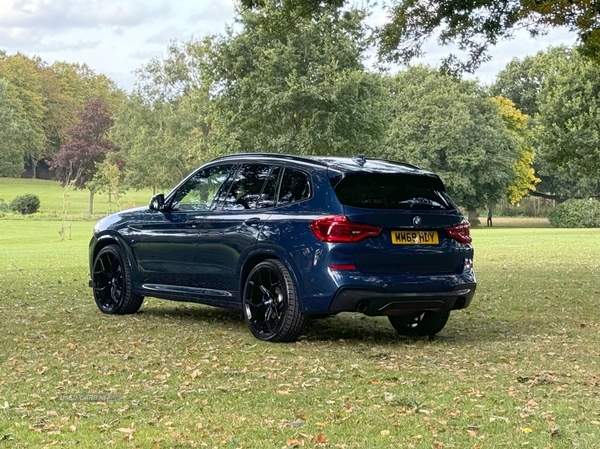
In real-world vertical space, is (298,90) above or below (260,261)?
above

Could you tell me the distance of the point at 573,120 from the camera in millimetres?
44312

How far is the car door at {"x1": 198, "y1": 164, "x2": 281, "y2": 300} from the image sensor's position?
909 centimetres

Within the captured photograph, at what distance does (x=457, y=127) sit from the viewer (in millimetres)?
66000

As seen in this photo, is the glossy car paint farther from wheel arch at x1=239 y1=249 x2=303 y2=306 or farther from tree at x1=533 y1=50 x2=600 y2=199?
tree at x1=533 y1=50 x2=600 y2=199

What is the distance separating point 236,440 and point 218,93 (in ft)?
148

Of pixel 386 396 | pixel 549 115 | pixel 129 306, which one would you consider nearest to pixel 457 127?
pixel 549 115

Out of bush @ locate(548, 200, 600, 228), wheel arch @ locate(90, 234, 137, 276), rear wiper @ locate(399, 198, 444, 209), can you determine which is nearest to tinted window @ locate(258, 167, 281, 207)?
rear wiper @ locate(399, 198, 444, 209)

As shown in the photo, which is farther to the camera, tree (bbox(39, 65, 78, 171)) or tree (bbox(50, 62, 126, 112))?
tree (bbox(50, 62, 126, 112))

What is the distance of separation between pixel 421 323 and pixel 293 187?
204 centimetres

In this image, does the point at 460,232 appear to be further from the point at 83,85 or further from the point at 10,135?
the point at 83,85

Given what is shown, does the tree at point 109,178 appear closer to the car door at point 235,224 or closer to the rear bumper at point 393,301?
the car door at point 235,224

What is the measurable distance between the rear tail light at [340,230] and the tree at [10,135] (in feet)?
303

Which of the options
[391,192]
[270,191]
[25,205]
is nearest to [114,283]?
[270,191]

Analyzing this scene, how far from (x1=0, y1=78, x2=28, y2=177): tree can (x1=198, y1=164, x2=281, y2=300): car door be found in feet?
299
